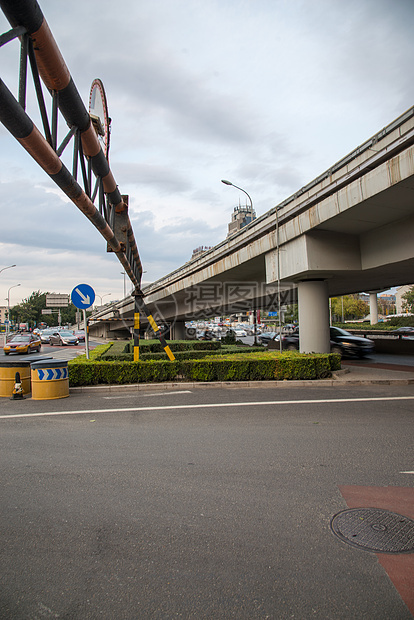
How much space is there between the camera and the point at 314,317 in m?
13.9

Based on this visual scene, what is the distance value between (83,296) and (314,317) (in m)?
7.90

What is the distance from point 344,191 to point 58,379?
885 cm

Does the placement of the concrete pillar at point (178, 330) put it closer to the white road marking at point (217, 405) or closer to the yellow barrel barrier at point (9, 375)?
the yellow barrel barrier at point (9, 375)

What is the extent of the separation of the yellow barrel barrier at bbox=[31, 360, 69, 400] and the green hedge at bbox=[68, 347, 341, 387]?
140cm

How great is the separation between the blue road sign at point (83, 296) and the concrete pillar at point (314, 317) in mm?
7285

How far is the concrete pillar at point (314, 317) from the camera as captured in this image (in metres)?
13.8

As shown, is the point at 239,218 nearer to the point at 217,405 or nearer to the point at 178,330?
the point at 178,330

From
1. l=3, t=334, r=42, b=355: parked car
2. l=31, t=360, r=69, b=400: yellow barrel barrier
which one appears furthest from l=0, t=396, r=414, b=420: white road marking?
l=3, t=334, r=42, b=355: parked car

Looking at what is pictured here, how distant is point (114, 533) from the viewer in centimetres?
315

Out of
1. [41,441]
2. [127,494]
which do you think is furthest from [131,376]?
[127,494]

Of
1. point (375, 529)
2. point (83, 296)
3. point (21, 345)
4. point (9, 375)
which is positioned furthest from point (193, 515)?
point (21, 345)

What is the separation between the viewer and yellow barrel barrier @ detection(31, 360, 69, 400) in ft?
30.1

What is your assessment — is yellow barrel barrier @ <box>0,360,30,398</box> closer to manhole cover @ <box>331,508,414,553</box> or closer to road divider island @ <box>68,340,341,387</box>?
road divider island @ <box>68,340,341,387</box>

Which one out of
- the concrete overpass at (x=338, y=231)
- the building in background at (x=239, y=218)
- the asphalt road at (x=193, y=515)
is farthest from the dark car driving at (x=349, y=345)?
the building in background at (x=239, y=218)
